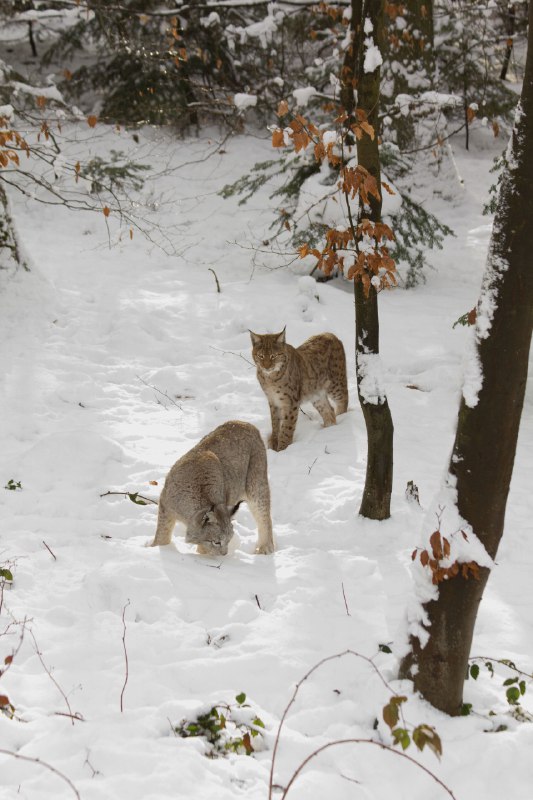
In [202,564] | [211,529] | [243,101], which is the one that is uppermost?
[243,101]

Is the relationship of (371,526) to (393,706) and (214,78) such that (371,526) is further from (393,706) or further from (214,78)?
(214,78)

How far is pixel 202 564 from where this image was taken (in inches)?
228

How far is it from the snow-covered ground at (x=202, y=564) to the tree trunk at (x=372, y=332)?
1.19ft

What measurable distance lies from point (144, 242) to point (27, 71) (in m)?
10.2

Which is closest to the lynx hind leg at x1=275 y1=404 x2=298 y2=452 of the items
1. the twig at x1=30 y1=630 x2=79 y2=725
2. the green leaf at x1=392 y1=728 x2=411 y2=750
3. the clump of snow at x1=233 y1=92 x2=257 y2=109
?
the clump of snow at x1=233 y1=92 x2=257 y2=109

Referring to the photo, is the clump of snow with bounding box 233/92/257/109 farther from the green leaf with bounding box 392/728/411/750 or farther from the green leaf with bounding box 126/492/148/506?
the green leaf with bounding box 392/728/411/750

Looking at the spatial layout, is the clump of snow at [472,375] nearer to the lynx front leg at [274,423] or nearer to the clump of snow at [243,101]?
the lynx front leg at [274,423]

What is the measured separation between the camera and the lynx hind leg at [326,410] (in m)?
9.40

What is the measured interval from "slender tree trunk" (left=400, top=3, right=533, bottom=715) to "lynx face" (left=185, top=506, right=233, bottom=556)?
2.18 metres

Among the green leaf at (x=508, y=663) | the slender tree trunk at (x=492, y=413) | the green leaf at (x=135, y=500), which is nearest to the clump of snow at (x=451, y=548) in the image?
the slender tree trunk at (x=492, y=413)

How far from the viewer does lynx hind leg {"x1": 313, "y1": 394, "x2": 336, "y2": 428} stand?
30.8ft

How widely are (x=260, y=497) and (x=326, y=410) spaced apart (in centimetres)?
309

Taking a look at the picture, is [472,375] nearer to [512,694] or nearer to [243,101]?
[512,694]

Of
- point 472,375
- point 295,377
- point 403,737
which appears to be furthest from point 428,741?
point 295,377
